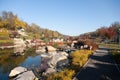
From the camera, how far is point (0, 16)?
379ft

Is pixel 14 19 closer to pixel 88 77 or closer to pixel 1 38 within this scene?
pixel 1 38

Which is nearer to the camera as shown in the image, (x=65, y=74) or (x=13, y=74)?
(x=65, y=74)

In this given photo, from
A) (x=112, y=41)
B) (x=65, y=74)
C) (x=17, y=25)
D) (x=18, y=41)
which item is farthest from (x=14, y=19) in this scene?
(x=65, y=74)

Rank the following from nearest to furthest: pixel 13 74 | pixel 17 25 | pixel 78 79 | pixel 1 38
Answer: pixel 78 79, pixel 13 74, pixel 1 38, pixel 17 25

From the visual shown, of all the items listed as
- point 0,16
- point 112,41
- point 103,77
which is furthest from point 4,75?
point 0,16

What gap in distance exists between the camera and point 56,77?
17906mm

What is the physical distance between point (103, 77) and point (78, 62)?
23.9ft

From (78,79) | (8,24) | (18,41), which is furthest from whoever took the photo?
(8,24)

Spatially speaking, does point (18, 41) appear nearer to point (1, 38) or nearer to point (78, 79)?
point (1, 38)

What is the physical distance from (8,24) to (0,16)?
386 inches

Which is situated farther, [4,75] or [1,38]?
[1,38]

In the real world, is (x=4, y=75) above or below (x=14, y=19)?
below

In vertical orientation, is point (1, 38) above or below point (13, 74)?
above

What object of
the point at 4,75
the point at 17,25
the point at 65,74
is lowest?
the point at 4,75
